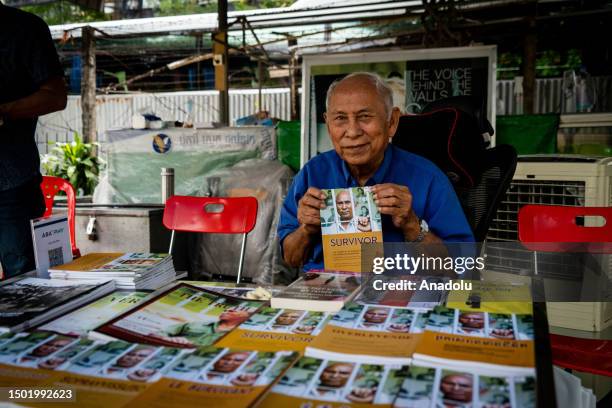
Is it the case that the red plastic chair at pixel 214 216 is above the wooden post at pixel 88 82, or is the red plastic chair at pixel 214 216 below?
below

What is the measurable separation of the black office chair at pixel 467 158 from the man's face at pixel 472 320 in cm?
127

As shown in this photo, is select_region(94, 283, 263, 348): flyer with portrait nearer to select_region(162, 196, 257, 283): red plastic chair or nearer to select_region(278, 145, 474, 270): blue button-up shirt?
select_region(278, 145, 474, 270): blue button-up shirt

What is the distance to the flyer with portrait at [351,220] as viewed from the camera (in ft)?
5.89

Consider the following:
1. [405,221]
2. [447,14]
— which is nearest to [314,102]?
[447,14]

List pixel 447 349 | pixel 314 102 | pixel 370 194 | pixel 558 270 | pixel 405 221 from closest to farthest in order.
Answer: pixel 447 349 < pixel 370 194 < pixel 405 221 < pixel 558 270 < pixel 314 102

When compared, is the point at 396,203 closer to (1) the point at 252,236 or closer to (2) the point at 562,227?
(2) the point at 562,227

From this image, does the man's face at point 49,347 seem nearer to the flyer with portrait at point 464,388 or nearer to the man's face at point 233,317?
the man's face at point 233,317

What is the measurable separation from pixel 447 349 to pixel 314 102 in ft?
16.2

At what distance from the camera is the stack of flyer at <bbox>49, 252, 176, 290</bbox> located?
1628 millimetres

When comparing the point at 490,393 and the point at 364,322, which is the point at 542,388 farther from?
the point at 364,322

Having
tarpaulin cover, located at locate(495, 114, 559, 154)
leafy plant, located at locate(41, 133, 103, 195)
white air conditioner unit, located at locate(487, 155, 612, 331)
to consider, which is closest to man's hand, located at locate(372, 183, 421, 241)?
white air conditioner unit, located at locate(487, 155, 612, 331)

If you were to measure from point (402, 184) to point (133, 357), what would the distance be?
142 centimetres

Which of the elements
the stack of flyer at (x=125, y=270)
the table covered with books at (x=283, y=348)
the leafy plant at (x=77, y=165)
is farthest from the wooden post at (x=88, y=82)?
the table covered with books at (x=283, y=348)

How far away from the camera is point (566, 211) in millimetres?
2459
